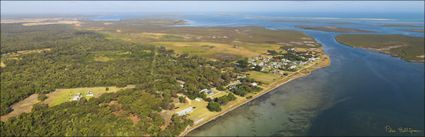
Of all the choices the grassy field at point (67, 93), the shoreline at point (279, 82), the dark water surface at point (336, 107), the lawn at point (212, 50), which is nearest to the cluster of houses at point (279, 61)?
the shoreline at point (279, 82)

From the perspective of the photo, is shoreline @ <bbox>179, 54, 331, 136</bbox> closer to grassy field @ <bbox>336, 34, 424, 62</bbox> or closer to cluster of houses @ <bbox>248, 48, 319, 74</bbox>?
cluster of houses @ <bbox>248, 48, 319, 74</bbox>

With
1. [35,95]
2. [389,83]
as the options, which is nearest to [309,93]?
[389,83]

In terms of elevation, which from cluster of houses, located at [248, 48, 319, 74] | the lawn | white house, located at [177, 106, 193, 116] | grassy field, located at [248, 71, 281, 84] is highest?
the lawn

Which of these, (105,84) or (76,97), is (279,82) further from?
(76,97)

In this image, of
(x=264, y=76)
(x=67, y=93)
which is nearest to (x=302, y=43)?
(x=264, y=76)

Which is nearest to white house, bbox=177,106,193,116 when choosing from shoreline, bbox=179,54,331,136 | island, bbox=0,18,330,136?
island, bbox=0,18,330,136

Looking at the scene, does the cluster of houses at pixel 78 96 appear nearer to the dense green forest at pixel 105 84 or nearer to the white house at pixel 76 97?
the white house at pixel 76 97
